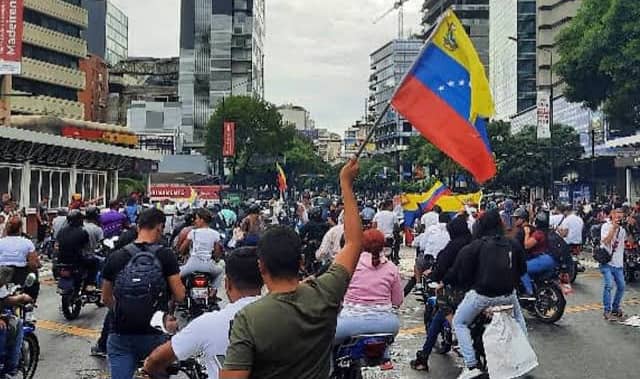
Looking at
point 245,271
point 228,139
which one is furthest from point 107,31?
point 245,271

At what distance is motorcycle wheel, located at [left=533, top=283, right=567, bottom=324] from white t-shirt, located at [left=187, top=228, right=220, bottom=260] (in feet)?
16.1

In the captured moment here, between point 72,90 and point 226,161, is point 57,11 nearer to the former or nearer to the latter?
point 72,90

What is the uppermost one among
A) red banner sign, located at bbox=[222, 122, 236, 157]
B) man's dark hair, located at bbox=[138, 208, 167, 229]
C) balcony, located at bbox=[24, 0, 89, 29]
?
balcony, located at bbox=[24, 0, 89, 29]

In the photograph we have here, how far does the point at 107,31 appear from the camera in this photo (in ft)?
373

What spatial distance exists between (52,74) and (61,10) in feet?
15.9

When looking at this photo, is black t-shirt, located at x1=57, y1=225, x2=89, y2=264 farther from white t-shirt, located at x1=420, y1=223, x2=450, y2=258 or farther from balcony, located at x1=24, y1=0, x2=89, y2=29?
balcony, located at x1=24, y1=0, x2=89, y2=29

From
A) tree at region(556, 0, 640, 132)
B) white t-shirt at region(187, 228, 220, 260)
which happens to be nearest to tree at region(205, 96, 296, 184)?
tree at region(556, 0, 640, 132)

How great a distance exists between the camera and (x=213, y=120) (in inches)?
2623

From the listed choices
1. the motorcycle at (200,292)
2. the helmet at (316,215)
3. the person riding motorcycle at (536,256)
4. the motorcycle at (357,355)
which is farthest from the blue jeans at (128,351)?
the helmet at (316,215)

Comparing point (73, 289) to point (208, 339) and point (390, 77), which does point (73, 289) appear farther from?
point (390, 77)

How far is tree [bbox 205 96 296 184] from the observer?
65.4m

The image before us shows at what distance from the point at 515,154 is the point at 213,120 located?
2426 centimetres

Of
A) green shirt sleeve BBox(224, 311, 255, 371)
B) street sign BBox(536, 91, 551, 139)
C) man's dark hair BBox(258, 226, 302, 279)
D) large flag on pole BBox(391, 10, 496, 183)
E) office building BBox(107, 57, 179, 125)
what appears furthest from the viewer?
office building BBox(107, 57, 179, 125)

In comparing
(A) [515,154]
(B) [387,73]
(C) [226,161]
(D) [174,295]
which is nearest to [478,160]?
(D) [174,295]
